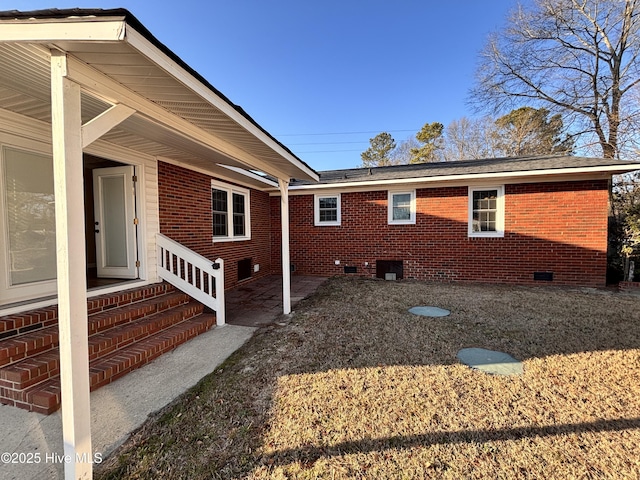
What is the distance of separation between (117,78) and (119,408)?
2.66 metres

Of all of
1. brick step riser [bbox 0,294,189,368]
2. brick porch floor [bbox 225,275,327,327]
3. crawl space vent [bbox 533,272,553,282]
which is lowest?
brick porch floor [bbox 225,275,327,327]

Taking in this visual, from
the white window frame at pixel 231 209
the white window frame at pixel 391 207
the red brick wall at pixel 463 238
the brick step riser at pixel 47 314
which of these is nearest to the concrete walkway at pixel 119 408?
the brick step riser at pixel 47 314

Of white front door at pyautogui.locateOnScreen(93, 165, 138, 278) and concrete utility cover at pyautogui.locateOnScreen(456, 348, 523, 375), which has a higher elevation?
white front door at pyautogui.locateOnScreen(93, 165, 138, 278)

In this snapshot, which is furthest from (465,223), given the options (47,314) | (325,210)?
(47,314)

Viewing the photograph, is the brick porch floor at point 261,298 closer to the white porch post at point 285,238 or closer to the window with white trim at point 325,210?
the white porch post at point 285,238

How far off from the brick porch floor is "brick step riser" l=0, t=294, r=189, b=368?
105 cm

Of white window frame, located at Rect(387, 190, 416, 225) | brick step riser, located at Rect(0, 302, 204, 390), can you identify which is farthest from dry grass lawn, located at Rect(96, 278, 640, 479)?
white window frame, located at Rect(387, 190, 416, 225)

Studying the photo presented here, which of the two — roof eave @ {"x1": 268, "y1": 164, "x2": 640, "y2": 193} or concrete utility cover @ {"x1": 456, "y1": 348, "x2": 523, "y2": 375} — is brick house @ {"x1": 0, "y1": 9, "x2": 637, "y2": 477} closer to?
roof eave @ {"x1": 268, "y1": 164, "x2": 640, "y2": 193}

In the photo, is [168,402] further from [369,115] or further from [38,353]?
[369,115]

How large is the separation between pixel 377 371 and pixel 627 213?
906cm

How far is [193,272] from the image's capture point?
4.48 metres

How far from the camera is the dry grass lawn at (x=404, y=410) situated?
175cm

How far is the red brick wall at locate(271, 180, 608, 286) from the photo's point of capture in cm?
704

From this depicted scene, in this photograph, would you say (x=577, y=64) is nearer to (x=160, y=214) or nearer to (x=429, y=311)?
(x=429, y=311)
